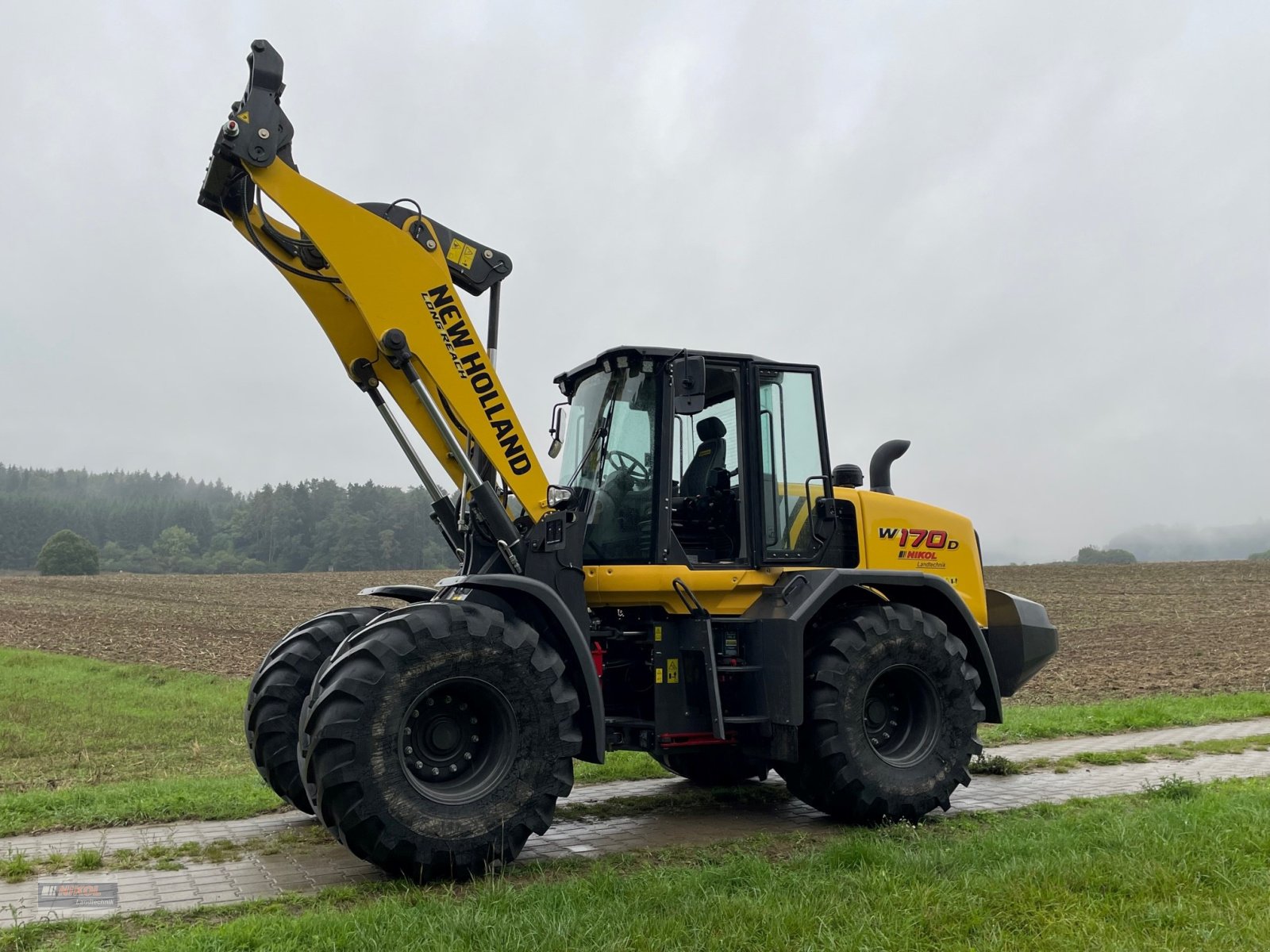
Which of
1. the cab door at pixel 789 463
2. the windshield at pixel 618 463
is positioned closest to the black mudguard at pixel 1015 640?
the cab door at pixel 789 463

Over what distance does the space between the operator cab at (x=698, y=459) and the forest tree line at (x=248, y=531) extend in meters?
64.9

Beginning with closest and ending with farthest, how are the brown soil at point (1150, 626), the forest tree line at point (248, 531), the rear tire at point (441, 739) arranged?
1. the rear tire at point (441, 739)
2. the brown soil at point (1150, 626)
3. the forest tree line at point (248, 531)

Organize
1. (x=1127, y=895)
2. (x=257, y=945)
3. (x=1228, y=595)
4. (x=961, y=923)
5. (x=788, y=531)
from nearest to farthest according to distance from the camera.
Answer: (x=257, y=945) < (x=961, y=923) < (x=1127, y=895) < (x=788, y=531) < (x=1228, y=595)

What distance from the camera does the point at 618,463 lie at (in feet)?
22.4

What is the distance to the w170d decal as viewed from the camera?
25.1 feet

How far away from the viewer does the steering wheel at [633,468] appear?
22.2 ft

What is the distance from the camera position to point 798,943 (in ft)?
13.7

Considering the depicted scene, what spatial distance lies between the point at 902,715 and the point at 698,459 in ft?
7.83

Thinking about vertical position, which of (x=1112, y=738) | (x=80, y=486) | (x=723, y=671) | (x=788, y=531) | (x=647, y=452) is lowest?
(x=1112, y=738)

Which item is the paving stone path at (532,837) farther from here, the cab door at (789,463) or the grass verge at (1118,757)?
the cab door at (789,463)

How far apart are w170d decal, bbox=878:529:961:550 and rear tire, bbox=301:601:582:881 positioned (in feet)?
9.98

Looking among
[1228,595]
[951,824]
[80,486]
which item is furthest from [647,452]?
[80,486]

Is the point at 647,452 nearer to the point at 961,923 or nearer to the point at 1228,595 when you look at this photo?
the point at 961,923

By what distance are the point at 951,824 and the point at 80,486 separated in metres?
192
